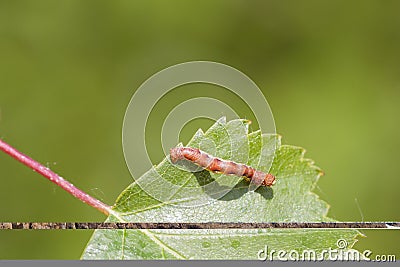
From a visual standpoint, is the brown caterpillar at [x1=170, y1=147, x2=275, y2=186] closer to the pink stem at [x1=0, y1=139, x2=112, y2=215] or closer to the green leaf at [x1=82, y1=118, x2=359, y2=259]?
the green leaf at [x1=82, y1=118, x2=359, y2=259]

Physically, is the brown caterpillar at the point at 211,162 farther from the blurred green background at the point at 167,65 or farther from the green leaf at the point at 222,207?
the blurred green background at the point at 167,65

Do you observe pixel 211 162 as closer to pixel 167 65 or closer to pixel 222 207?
pixel 222 207

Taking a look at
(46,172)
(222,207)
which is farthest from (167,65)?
(46,172)

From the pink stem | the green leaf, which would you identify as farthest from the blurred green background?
the pink stem

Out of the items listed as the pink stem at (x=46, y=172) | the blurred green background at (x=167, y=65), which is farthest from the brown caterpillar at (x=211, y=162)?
the blurred green background at (x=167, y=65)

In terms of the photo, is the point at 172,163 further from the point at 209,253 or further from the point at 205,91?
the point at 205,91

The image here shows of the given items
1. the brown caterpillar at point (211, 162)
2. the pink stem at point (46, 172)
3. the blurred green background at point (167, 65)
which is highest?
the blurred green background at point (167, 65)

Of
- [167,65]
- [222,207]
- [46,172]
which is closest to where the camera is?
[46,172]

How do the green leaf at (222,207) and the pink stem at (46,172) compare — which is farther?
the green leaf at (222,207)
